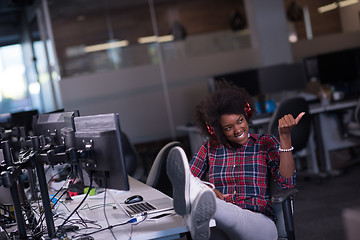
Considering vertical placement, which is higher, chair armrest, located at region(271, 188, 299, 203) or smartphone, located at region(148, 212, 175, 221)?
smartphone, located at region(148, 212, 175, 221)

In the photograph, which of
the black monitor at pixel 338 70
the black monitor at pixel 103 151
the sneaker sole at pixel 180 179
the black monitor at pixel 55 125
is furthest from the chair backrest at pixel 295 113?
the black monitor at pixel 103 151

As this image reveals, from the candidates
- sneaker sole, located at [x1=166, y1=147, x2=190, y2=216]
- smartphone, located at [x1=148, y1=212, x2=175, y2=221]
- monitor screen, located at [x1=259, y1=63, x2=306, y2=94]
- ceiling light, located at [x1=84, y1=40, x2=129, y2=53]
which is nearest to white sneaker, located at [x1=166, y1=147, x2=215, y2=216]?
sneaker sole, located at [x1=166, y1=147, x2=190, y2=216]

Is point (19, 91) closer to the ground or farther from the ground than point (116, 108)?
farther from the ground

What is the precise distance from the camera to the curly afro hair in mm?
2521

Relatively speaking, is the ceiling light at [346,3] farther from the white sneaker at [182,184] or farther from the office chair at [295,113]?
the white sneaker at [182,184]

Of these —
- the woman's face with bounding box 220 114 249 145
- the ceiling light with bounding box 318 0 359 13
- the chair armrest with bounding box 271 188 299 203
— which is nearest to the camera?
the chair armrest with bounding box 271 188 299 203

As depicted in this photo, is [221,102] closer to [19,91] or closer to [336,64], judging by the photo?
[336,64]

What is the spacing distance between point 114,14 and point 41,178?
4861 millimetres

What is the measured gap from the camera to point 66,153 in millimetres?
2023

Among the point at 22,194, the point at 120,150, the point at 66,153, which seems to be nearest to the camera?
the point at 120,150

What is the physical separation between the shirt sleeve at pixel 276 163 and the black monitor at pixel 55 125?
0.98 metres

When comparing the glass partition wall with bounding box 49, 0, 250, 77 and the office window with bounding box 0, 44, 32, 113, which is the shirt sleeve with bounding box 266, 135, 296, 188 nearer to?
the glass partition wall with bounding box 49, 0, 250, 77

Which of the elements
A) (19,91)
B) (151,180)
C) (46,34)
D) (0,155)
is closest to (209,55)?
(46,34)

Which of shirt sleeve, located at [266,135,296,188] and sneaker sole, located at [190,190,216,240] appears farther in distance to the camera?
shirt sleeve, located at [266,135,296,188]
